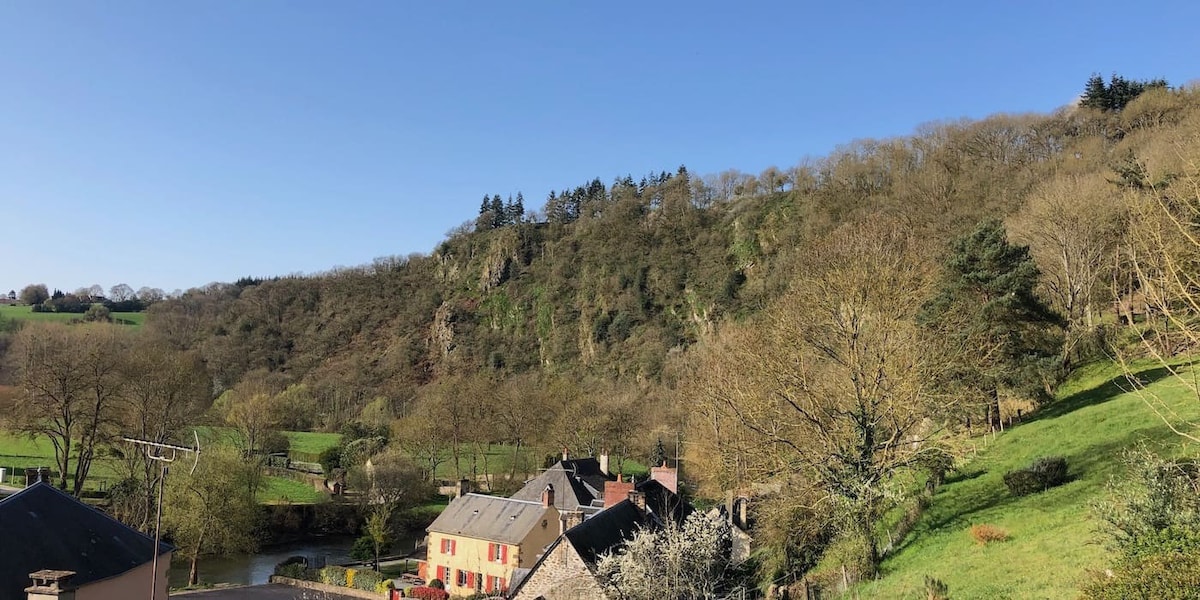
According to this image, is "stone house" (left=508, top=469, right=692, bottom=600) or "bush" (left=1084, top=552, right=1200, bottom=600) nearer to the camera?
"bush" (left=1084, top=552, right=1200, bottom=600)

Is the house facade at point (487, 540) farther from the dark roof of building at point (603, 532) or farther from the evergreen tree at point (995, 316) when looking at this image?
the evergreen tree at point (995, 316)

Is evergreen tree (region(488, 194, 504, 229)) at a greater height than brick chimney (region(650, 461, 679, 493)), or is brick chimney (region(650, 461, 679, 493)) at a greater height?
evergreen tree (region(488, 194, 504, 229))

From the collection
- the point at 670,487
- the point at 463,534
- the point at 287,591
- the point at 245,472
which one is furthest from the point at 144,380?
the point at 670,487

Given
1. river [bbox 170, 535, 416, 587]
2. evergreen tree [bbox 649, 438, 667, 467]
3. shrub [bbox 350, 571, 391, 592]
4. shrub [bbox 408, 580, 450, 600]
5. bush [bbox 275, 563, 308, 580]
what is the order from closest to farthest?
shrub [bbox 408, 580, 450, 600] → shrub [bbox 350, 571, 391, 592] → bush [bbox 275, 563, 308, 580] → river [bbox 170, 535, 416, 587] → evergreen tree [bbox 649, 438, 667, 467]

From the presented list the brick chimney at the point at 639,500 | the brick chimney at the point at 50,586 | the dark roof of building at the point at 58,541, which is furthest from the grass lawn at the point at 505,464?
the brick chimney at the point at 50,586

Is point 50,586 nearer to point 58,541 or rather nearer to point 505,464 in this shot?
point 58,541

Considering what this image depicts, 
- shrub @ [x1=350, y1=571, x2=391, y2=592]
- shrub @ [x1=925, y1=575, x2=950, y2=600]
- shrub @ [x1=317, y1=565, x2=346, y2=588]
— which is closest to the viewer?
shrub @ [x1=925, y1=575, x2=950, y2=600]

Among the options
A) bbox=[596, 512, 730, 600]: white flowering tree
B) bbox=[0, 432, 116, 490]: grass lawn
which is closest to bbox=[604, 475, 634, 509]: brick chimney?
bbox=[596, 512, 730, 600]: white flowering tree

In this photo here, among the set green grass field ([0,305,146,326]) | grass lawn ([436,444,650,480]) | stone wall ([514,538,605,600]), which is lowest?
grass lawn ([436,444,650,480])

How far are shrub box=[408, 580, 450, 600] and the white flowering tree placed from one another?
1224cm

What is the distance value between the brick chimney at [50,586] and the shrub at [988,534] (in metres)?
21.4

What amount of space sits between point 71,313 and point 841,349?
412 feet

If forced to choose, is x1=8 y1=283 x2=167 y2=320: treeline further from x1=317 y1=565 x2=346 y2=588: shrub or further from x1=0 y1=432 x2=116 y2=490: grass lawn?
x1=317 y1=565 x2=346 y2=588: shrub

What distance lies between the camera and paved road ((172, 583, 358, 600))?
1065 inches
